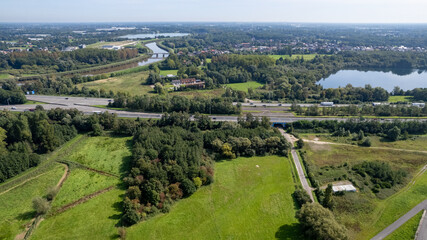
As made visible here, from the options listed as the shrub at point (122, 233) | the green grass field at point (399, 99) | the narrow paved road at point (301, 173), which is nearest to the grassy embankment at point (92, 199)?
the shrub at point (122, 233)

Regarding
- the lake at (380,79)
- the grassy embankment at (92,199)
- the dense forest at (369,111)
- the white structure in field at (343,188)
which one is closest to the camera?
the grassy embankment at (92,199)

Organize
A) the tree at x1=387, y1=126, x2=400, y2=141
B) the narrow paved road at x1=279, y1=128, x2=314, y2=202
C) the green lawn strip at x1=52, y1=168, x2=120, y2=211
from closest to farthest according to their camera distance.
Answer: the green lawn strip at x1=52, y1=168, x2=120, y2=211 < the narrow paved road at x1=279, y1=128, x2=314, y2=202 < the tree at x1=387, y1=126, x2=400, y2=141

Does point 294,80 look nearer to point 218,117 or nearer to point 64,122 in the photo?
point 218,117

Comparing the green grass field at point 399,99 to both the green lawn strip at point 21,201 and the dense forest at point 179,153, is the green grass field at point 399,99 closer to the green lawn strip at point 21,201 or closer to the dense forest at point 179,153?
the dense forest at point 179,153

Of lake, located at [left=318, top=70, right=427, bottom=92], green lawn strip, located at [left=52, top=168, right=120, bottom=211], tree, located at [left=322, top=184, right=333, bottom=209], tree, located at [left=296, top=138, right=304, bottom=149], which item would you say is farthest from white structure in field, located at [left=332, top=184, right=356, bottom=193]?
lake, located at [left=318, top=70, right=427, bottom=92]

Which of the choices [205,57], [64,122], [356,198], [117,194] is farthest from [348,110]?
[205,57]

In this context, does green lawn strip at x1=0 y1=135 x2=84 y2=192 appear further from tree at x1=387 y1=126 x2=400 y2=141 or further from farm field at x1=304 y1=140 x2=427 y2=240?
tree at x1=387 y1=126 x2=400 y2=141
